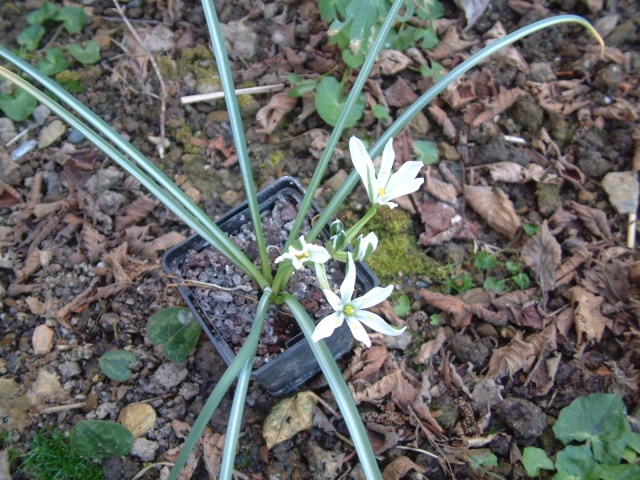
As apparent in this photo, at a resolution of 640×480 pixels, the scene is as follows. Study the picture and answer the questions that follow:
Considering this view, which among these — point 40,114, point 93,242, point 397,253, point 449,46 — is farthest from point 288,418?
point 449,46

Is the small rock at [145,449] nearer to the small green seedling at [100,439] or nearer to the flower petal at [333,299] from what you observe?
the small green seedling at [100,439]

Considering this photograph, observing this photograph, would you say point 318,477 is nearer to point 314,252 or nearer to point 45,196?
point 314,252

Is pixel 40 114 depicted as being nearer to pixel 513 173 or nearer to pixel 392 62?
pixel 392 62

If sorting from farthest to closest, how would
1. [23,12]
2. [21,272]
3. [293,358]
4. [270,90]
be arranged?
1. [23,12]
2. [270,90]
3. [21,272]
4. [293,358]

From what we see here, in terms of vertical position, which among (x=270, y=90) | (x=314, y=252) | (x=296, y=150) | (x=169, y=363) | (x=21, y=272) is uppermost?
(x=314, y=252)

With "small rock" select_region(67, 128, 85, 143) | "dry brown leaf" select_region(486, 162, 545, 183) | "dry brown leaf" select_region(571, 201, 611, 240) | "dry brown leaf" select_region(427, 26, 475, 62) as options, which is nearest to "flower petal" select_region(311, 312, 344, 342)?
"dry brown leaf" select_region(486, 162, 545, 183)

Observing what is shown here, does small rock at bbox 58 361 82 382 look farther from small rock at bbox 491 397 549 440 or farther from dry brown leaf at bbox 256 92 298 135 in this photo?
small rock at bbox 491 397 549 440

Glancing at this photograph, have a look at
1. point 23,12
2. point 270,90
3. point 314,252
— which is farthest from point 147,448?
point 23,12
